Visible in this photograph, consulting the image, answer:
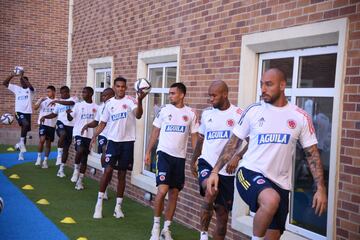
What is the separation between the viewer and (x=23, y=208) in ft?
24.7

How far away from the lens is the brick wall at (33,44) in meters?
17.4

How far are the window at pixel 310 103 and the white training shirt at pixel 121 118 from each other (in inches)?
104

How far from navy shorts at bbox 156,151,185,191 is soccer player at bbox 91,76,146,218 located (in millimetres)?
1288

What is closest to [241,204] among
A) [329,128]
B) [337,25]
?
[329,128]

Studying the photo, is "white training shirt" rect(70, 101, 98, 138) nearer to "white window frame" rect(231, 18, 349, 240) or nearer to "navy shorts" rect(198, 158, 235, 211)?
"white window frame" rect(231, 18, 349, 240)

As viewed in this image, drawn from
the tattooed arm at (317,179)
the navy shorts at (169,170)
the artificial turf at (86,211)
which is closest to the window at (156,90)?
the artificial turf at (86,211)

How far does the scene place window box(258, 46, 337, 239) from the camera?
490cm

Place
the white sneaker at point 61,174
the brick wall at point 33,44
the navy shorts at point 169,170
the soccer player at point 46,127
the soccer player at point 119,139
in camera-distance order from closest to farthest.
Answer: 1. the navy shorts at point 169,170
2. the soccer player at point 119,139
3. the white sneaker at point 61,174
4. the soccer player at point 46,127
5. the brick wall at point 33,44

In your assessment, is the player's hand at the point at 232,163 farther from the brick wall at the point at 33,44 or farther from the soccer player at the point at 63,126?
the brick wall at the point at 33,44

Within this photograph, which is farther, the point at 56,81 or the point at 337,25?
the point at 56,81

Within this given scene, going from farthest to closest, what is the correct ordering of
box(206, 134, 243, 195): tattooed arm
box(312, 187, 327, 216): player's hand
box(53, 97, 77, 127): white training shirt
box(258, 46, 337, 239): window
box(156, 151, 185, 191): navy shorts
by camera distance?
1. box(53, 97, 77, 127): white training shirt
2. box(156, 151, 185, 191): navy shorts
3. box(258, 46, 337, 239): window
4. box(206, 134, 243, 195): tattooed arm
5. box(312, 187, 327, 216): player's hand

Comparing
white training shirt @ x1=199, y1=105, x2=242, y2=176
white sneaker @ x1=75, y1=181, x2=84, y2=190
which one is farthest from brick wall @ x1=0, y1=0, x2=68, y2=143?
white training shirt @ x1=199, y1=105, x2=242, y2=176

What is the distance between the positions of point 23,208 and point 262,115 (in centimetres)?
495

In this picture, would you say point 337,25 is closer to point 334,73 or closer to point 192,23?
point 334,73
